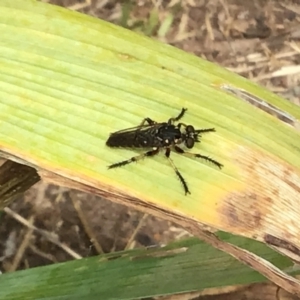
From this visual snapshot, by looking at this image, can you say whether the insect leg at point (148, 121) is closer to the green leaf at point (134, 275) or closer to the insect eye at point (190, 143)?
the insect eye at point (190, 143)

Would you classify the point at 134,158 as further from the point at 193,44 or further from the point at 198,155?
the point at 193,44

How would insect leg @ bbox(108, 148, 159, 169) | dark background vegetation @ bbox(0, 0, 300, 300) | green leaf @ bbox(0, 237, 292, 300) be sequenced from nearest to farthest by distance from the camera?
insect leg @ bbox(108, 148, 159, 169), green leaf @ bbox(0, 237, 292, 300), dark background vegetation @ bbox(0, 0, 300, 300)

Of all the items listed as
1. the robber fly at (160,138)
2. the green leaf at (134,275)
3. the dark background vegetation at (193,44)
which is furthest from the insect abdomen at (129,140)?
the dark background vegetation at (193,44)

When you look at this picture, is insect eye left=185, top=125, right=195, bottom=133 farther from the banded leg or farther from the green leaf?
the green leaf

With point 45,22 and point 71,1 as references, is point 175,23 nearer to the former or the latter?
point 71,1

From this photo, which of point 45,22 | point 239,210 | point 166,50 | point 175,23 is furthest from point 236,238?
point 175,23

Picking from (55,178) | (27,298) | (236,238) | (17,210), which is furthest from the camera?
(17,210)

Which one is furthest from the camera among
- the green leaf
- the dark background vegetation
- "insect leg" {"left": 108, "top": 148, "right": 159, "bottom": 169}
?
the dark background vegetation

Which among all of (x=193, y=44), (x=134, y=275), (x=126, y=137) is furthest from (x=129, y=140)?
(x=193, y=44)

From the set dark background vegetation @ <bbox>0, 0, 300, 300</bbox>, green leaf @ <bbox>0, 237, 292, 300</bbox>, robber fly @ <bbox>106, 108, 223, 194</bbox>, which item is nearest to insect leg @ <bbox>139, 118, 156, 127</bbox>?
robber fly @ <bbox>106, 108, 223, 194</bbox>
